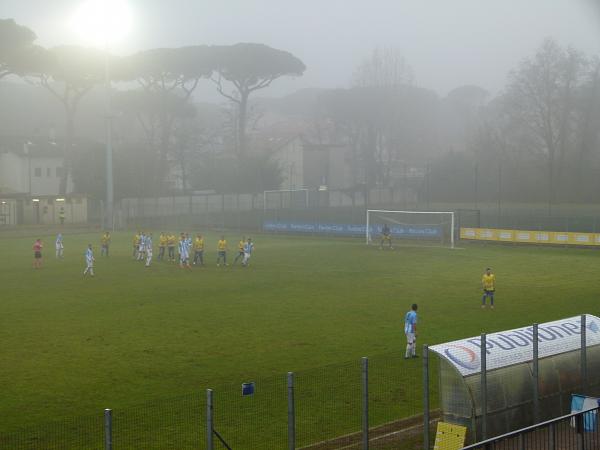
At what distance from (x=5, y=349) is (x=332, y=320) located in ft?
27.3

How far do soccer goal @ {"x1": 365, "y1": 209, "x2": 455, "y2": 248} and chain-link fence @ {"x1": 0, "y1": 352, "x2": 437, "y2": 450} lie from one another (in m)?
31.9

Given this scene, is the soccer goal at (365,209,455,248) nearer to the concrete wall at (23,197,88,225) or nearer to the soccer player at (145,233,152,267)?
the soccer player at (145,233,152,267)

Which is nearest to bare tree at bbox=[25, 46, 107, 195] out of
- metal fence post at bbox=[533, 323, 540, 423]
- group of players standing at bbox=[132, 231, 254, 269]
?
group of players standing at bbox=[132, 231, 254, 269]

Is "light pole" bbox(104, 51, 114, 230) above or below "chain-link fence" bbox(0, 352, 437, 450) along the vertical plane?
above

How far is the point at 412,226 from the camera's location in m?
49.6

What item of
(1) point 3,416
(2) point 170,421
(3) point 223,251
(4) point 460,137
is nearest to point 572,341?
(2) point 170,421

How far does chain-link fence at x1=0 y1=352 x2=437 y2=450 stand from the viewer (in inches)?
458

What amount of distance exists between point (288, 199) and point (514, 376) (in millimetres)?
58891

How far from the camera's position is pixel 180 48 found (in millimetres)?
88688

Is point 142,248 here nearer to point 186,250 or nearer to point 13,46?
point 186,250

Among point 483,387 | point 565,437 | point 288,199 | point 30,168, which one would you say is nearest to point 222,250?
point 483,387

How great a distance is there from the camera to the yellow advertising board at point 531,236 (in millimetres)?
44188

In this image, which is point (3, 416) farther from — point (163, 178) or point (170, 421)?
point (163, 178)

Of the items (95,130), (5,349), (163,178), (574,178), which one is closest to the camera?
(5,349)
